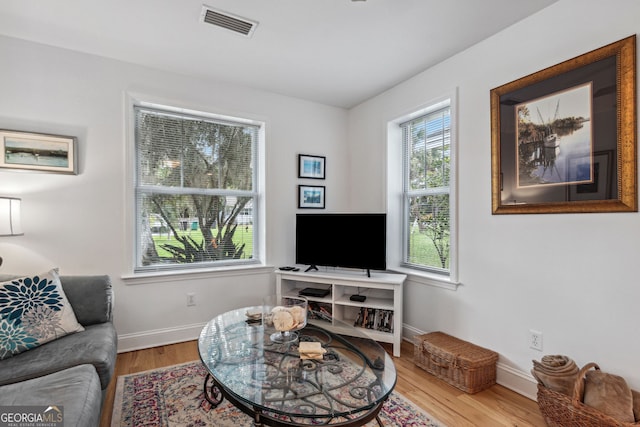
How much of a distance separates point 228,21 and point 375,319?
2678 millimetres

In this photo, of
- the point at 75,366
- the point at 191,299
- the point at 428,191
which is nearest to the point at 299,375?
the point at 75,366

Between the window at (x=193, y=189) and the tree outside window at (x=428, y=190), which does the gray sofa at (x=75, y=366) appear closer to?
the window at (x=193, y=189)

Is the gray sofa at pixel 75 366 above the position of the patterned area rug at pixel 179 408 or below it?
above

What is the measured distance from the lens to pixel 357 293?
3248 millimetres

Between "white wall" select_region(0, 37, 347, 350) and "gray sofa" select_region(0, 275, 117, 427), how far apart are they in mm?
486

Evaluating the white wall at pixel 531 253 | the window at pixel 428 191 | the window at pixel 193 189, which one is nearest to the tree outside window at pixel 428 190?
the window at pixel 428 191

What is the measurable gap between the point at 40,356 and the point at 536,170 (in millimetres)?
3127

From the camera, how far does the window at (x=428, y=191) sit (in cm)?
291

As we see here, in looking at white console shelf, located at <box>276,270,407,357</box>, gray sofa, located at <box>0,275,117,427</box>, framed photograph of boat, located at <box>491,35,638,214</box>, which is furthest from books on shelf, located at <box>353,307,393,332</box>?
gray sofa, located at <box>0,275,117,427</box>

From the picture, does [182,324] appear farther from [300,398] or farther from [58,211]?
[300,398]

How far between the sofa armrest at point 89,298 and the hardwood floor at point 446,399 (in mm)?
495

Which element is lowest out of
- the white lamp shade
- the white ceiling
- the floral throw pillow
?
the floral throw pillow

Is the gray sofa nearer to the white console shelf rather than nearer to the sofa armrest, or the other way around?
the sofa armrest

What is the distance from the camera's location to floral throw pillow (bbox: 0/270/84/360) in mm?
1748
